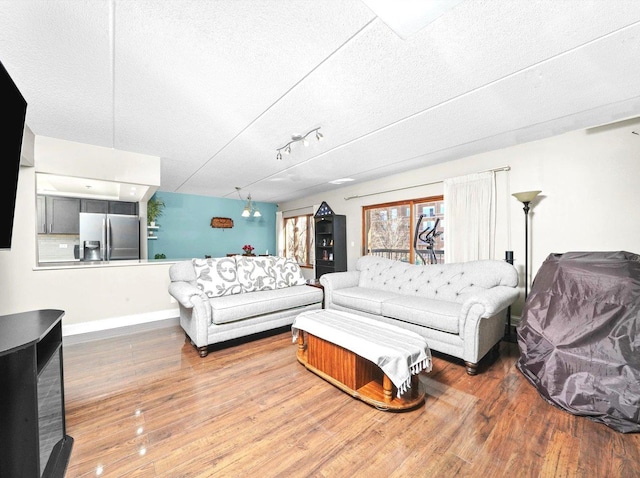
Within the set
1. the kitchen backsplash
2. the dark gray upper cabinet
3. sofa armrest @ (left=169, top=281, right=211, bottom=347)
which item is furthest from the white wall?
the kitchen backsplash

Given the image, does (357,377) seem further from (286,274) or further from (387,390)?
(286,274)

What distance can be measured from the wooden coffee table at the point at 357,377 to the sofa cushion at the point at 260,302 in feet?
3.03

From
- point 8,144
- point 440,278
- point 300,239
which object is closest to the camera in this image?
point 8,144

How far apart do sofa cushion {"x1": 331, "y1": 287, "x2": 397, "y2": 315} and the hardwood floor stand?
913 mm

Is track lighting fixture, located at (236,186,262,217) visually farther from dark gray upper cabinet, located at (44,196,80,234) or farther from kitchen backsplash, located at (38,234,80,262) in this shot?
kitchen backsplash, located at (38,234,80,262)

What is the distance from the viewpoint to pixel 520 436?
5.21 ft

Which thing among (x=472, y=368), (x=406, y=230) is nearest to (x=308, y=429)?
(x=472, y=368)

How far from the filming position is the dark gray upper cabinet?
4785 mm

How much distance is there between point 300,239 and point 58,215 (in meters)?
5.06

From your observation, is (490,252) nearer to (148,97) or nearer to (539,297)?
(539,297)

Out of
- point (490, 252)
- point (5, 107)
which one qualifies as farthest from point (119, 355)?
point (490, 252)

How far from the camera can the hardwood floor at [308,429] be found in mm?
1378

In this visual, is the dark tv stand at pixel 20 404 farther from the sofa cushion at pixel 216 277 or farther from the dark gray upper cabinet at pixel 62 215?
the dark gray upper cabinet at pixel 62 215

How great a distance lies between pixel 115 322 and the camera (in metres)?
3.47
